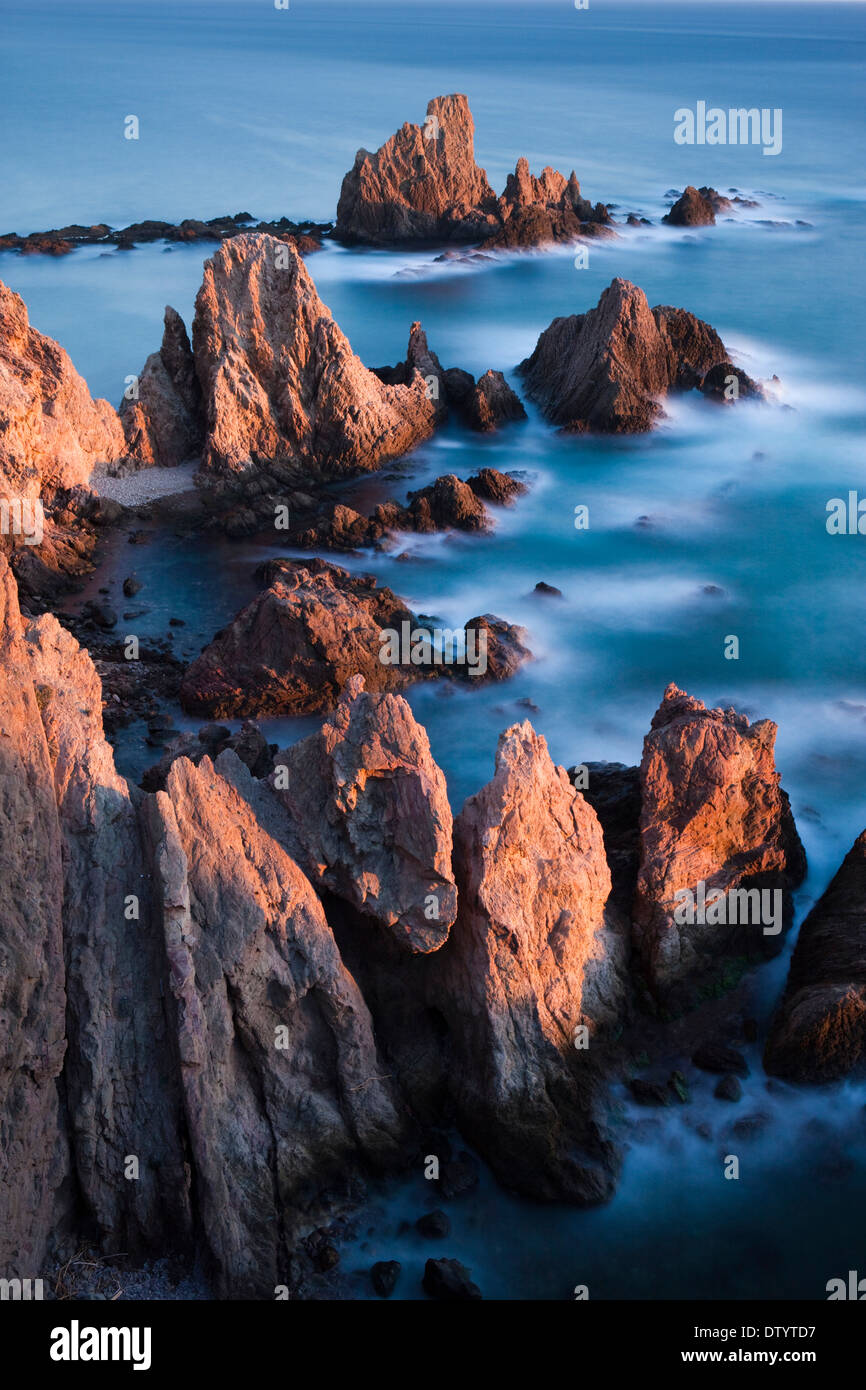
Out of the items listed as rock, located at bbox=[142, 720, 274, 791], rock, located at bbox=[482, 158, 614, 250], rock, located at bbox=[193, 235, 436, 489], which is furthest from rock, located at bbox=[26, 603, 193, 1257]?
rock, located at bbox=[482, 158, 614, 250]

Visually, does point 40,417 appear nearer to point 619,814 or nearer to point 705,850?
point 619,814

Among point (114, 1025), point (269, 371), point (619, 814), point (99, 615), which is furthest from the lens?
point (269, 371)

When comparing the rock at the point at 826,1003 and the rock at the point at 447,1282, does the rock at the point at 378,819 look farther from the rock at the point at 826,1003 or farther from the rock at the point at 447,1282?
the rock at the point at 826,1003

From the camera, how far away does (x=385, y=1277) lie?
11539mm

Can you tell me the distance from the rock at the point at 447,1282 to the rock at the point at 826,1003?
3.90 metres

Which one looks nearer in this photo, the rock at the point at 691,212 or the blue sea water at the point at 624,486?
the blue sea water at the point at 624,486

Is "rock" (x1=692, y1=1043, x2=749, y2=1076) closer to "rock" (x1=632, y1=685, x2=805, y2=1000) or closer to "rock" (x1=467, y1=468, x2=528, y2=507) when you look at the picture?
"rock" (x1=632, y1=685, x2=805, y2=1000)

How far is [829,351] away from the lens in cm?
3769

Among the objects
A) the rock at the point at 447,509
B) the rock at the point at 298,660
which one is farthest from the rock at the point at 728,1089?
A: the rock at the point at 447,509

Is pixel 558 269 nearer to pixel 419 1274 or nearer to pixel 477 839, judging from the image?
pixel 477 839

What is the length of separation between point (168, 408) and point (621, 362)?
1089 centimetres

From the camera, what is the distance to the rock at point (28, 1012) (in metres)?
10.8

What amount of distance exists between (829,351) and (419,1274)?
32.2 metres

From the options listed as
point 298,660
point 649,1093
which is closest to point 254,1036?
point 649,1093
